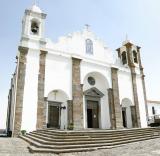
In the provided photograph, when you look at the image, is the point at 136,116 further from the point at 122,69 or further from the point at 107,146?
the point at 107,146

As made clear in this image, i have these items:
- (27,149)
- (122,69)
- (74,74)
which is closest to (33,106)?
(74,74)

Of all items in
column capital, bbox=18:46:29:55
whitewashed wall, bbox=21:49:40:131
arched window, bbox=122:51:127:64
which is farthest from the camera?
arched window, bbox=122:51:127:64

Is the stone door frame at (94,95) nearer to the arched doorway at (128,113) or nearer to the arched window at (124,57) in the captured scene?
the arched doorway at (128,113)

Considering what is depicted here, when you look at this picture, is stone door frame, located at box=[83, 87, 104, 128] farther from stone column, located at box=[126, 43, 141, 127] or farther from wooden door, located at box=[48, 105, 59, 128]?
stone column, located at box=[126, 43, 141, 127]

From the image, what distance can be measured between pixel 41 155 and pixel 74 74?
11.7 metres

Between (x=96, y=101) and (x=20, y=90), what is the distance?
836cm

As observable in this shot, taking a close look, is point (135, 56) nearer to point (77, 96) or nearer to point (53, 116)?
point (77, 96)

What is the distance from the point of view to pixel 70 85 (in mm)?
19047

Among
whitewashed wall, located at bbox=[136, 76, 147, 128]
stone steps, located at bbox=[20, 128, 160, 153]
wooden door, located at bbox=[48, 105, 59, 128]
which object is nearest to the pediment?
wooden door, located at bbox=[48, 105, 59, 128]

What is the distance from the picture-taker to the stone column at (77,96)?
1808 cm

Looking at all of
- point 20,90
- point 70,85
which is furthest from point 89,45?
point 20,90

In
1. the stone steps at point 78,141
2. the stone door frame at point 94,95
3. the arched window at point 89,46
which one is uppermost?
the arched window at point 89,46

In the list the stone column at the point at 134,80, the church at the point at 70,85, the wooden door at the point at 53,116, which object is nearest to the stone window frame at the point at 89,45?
the church at the point at 70,85

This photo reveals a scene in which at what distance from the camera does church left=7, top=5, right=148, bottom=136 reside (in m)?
16.9
